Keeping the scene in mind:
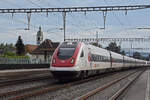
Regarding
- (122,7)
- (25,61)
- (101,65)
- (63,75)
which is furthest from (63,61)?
(25,61)

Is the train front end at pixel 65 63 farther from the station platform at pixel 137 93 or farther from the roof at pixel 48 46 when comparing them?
Answer: the roof at pixel 48 46

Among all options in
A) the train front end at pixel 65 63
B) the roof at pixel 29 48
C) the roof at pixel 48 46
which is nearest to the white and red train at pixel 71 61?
the train front end at pixel 65 63

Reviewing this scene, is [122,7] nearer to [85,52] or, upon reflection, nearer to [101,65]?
[101,65]

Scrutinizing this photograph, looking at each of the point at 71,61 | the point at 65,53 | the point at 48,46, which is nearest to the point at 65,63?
the point at 71,61

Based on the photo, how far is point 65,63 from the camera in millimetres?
17891

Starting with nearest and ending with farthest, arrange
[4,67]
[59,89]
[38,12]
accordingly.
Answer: [59,89], [38,12], [4,67]

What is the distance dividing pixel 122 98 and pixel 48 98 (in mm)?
3679

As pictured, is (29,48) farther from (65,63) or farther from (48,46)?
(65,63)

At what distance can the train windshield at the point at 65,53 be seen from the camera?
18.3 m

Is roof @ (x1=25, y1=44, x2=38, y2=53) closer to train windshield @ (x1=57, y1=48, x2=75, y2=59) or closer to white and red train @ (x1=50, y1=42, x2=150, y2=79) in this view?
white and red train @ (x1=50, y1=42, x2=150, y2=79)

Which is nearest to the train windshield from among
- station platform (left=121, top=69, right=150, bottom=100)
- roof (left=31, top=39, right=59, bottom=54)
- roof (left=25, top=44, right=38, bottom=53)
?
station platform (left=121, top=69, right=150, bottom=100)

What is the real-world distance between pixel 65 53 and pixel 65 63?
0.97 metres

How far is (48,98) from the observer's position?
11711 millimetres

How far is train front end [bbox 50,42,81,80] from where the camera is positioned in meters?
17.7
